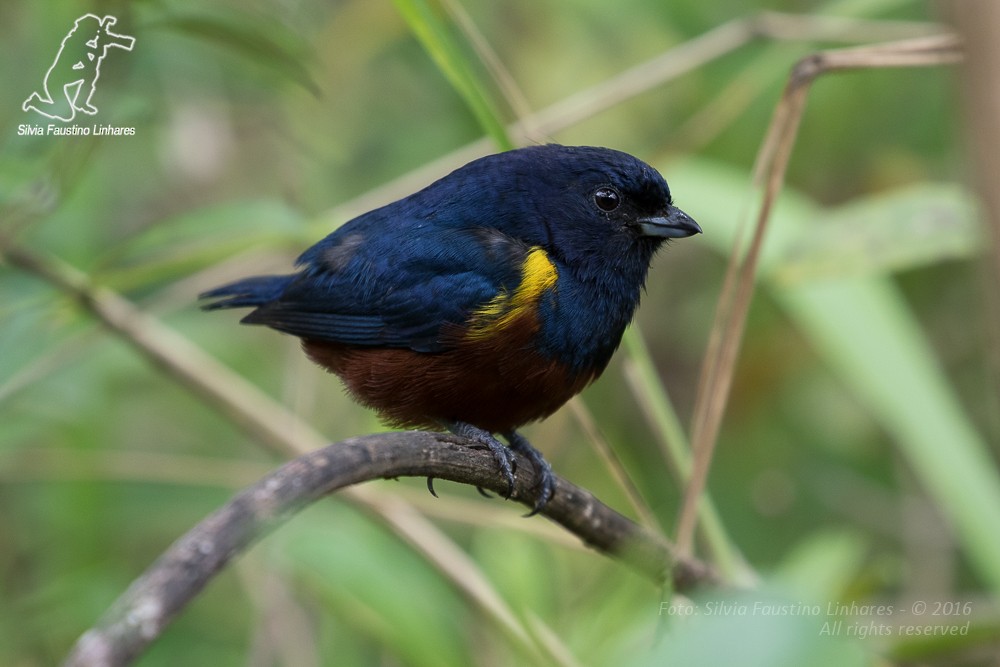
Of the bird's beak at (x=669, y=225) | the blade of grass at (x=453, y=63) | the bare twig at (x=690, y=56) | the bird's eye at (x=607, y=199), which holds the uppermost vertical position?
the blade of grass at (x=453, y=63)

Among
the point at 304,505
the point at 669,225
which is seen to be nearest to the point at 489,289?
the point at 669,225

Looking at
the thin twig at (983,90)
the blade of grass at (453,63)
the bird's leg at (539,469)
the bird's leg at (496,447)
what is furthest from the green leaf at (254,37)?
the thin twig at (983,90)

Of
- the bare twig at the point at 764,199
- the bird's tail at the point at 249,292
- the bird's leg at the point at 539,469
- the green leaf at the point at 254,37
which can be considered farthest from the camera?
the bird's tail at the point at 249,292

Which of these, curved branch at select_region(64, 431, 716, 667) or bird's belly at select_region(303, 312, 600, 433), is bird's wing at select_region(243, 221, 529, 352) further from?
curved branch at select_region(64, 431, 716, 667)

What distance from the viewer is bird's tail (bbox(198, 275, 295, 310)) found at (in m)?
3.70

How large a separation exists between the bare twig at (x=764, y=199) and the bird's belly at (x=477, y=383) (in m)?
0.41

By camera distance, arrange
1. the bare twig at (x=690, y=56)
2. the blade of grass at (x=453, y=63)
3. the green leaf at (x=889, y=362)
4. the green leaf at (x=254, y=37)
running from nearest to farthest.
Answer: the blade of grass at (x=453, y=63) < the green leaf at (x=254, y=37) < the bare twig at (x=690, y=56) < the green leaf at (x=889, y=362)

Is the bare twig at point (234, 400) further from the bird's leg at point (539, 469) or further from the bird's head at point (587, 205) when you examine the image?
the bird's head at point (587, 205)

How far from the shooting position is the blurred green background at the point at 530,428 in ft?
10.7

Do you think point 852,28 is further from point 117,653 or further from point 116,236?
point 116,236

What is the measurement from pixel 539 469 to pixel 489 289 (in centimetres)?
53

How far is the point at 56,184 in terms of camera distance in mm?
2885

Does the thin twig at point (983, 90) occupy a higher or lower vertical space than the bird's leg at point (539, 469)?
higher

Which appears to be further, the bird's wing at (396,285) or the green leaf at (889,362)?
the green leaf at (889,362)
